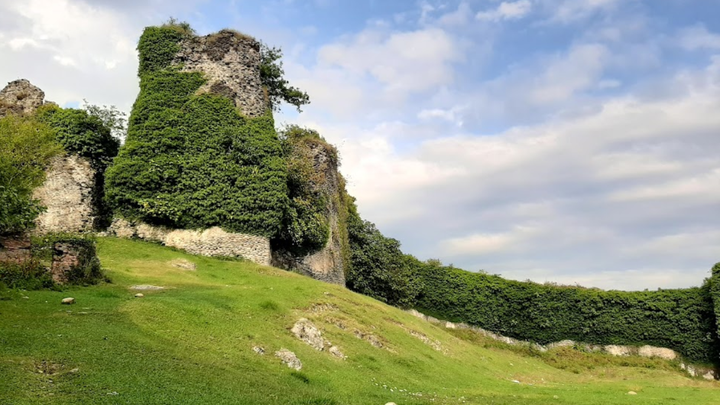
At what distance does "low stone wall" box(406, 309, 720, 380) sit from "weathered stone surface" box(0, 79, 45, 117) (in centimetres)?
3509

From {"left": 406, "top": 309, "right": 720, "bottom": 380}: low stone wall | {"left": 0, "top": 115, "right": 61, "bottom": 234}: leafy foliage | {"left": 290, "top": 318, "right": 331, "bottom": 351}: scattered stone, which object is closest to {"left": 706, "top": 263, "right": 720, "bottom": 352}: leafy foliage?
{"left": 406, "top": 309, "right": 720, "bottom": 380}: low stone wall

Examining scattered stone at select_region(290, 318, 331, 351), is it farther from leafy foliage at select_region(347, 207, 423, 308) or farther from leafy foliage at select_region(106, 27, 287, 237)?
leafy foliage at select_region(347, 207, 423, 308)

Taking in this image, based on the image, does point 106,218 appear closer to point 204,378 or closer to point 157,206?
point 157,206

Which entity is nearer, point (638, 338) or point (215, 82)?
point (215, 82)

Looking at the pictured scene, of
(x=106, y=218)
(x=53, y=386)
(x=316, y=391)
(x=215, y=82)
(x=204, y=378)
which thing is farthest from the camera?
(x=215, y=82)

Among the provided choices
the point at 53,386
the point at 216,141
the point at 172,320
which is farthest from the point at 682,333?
the point at 53,386

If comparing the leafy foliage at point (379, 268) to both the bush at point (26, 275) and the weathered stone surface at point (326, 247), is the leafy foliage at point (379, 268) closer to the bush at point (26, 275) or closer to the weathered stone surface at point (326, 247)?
the weathered stone surface at point (326, 247)

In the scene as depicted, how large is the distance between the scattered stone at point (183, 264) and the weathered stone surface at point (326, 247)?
7.80 metres

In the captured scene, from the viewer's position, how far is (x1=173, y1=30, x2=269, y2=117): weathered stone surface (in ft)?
129

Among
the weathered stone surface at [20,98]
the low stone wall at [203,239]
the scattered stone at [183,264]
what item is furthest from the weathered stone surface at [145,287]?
the weathered stone surface at [20,98]

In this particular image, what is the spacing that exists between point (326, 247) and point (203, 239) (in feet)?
→ 33.0

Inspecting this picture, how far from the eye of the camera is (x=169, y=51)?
39.3 m

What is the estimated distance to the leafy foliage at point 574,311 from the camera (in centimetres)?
4838

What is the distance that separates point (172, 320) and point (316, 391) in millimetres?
5208
